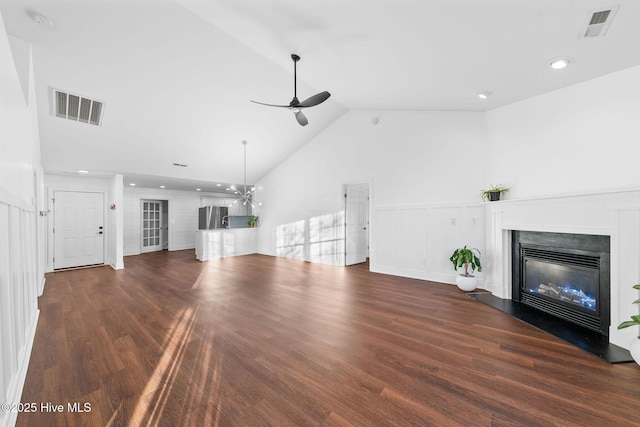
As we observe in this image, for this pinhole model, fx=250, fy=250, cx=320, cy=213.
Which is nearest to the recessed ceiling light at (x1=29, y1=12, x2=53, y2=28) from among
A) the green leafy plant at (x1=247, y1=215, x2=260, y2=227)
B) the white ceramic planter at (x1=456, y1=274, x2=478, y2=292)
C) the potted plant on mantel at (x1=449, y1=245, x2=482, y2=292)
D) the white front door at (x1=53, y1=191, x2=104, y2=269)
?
the white front door at (x1=53, y1=191, x2=104, y2=269)

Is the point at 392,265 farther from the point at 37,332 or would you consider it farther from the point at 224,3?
the point at 37,332

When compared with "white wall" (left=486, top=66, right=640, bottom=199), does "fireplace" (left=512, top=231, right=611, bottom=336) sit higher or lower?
lower

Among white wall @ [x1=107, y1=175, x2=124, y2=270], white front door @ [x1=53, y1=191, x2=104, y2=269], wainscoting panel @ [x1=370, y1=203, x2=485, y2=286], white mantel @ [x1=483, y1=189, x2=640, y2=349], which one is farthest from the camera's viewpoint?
white wall @ [x1=107, y1=175, x2=124, y2=270]

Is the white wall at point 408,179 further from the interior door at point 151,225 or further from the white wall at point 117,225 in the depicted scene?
the interior door at point 151,225

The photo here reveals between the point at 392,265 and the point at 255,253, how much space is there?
16.8ft

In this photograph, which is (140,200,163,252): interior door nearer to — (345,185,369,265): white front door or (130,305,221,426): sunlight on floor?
(345,185,369,265): white front door

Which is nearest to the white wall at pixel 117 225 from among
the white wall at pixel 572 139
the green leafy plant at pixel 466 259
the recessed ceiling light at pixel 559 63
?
the green leafy plant at pixel 466 259

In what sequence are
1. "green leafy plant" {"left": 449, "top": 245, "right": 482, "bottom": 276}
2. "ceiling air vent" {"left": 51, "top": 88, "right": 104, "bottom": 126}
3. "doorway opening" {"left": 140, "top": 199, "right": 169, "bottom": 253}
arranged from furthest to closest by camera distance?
"doorway opening" {"left": 140, "top": 199, "right": 169, "bottom": 253} → "green leafy plant" {"left": 449, "top": 245, "right": 482, "bottom": 276} → "ceiling air vent" {"left": 51, "top": 88, "right": 104, "bottom": 126}

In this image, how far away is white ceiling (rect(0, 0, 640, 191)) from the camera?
7.35ft

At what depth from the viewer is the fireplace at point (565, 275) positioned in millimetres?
2725

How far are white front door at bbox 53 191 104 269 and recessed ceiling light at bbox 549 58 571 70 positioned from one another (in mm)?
9493

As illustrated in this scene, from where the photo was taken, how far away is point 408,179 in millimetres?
5207

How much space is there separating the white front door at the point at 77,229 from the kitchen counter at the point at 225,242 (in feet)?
8.07

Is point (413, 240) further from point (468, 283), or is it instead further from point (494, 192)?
point (494, 192)
